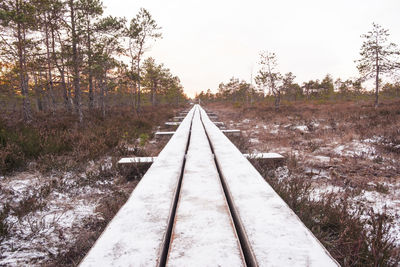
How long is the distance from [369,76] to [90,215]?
66.8 ft

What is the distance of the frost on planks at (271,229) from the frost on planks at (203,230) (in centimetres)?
10

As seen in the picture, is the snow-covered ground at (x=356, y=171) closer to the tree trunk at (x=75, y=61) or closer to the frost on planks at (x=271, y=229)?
the frost on planks at (x=271, y=229)

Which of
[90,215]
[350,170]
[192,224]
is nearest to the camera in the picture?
[192,224]

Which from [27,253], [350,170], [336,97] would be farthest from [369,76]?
[336,97]

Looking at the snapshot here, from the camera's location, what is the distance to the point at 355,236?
56.7 inches

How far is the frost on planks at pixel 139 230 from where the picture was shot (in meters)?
0.81

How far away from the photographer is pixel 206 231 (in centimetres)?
100

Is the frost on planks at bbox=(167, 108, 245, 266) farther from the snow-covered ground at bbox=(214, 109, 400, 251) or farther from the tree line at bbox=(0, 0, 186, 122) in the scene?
the tree line at bbox=(0, 0, 186, 122)

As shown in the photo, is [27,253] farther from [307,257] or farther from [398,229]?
[398,229]

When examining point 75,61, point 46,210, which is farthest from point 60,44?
point 46,210

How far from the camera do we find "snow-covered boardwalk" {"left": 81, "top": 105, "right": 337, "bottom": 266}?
81 centimetres

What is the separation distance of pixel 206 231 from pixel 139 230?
14.4 inches

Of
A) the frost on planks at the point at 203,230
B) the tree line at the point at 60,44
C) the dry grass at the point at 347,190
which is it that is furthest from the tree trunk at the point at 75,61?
the frost on planks at the point at 203,230

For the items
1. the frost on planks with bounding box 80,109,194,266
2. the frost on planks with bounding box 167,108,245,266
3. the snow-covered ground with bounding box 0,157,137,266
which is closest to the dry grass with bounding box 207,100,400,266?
the frost on planks with bounding box 167,108,245,266
